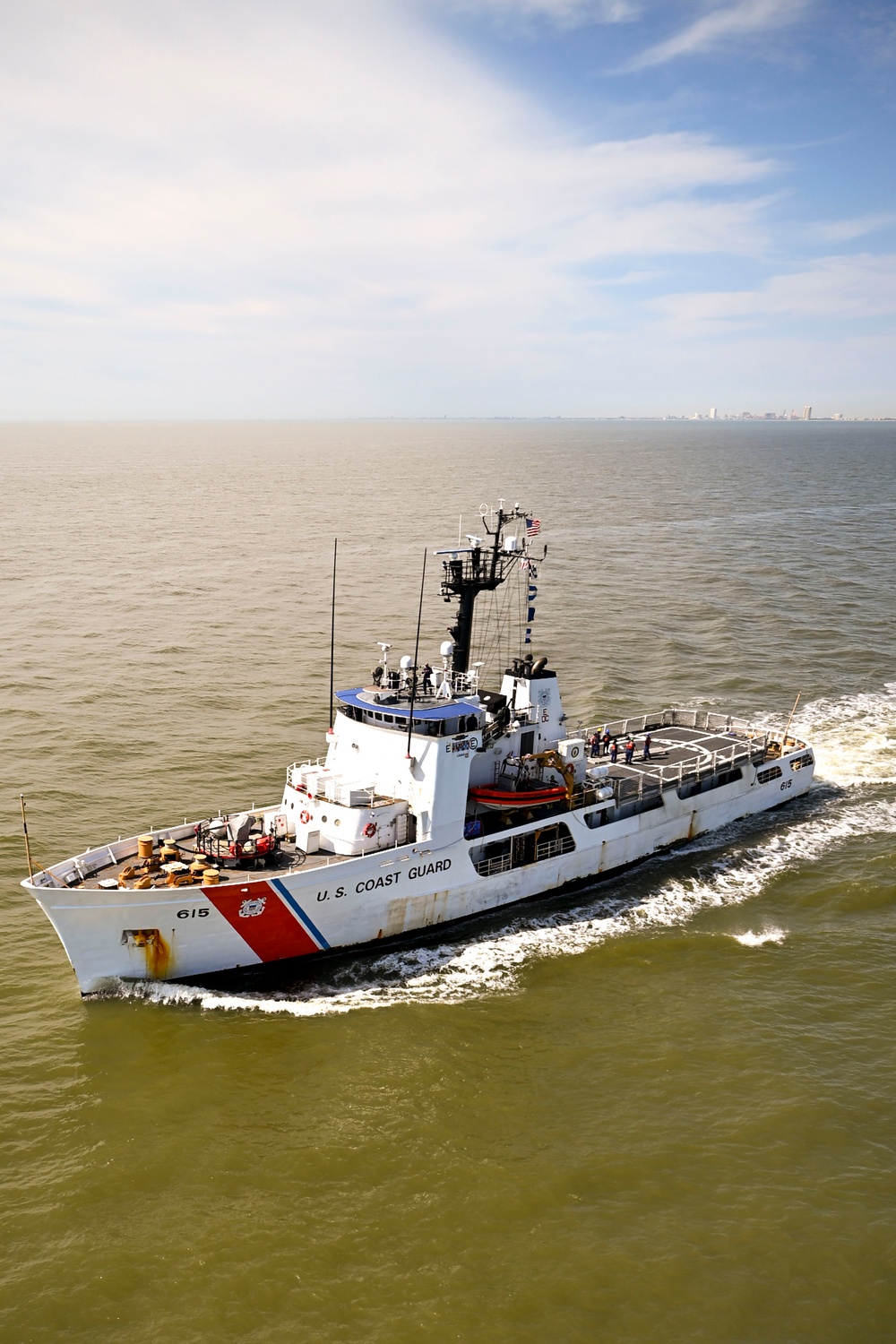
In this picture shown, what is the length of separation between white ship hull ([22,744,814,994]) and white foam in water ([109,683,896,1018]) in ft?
2.37

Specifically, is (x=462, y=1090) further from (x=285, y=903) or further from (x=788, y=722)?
(x=788, y=722)

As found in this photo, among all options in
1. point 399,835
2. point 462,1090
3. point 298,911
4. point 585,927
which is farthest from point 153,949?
point 585,927

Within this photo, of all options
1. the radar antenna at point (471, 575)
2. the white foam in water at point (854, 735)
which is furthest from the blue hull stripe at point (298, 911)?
the white foam in water at point (854, 735)

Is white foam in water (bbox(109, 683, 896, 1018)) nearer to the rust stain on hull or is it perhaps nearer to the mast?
the rust stain on hull

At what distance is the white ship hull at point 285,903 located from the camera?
744 inches

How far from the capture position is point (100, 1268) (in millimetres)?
13430

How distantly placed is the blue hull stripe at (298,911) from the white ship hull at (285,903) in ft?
0.08

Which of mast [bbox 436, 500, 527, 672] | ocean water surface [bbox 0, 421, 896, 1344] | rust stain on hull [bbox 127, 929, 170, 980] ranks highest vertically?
mast [bbox 436, 500, 527, 672]

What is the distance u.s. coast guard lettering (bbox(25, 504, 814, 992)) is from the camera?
1939cm

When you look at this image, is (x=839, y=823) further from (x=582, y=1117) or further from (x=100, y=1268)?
(x=100, y=1268)

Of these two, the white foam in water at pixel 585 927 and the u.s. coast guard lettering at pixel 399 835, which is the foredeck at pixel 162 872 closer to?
the u.s. coast guard lettering at pixel 399 835

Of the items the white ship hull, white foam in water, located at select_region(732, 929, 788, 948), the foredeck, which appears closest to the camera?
the white ship hull

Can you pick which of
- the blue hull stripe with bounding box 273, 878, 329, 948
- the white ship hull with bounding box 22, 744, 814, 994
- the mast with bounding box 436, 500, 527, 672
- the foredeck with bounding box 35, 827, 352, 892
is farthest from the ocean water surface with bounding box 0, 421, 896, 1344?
the mast with bounding box 436, 500, 527, 672

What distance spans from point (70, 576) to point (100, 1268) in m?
48.8
